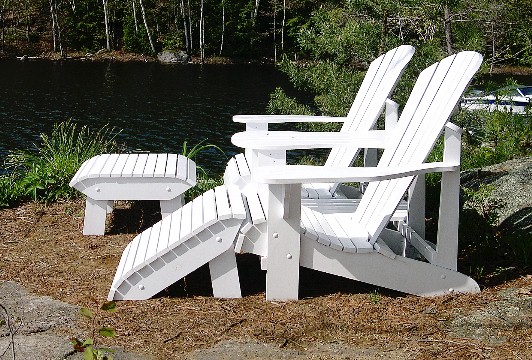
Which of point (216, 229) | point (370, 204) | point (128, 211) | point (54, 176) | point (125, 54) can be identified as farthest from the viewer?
point (125, 54)

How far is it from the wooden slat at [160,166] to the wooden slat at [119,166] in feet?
0.79

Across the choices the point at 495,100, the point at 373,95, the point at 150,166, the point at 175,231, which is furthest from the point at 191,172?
the point at 495,100

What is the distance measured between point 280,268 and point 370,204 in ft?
2.33

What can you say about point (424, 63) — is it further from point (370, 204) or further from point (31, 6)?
point (31, 6)

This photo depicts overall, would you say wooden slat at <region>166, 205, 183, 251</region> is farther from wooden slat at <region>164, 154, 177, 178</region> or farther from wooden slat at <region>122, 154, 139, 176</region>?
wooden slat at <region>122, 154, 139, 176</region>

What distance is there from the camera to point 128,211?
20.2 feet

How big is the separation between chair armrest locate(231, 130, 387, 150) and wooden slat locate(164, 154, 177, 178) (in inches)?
26.9

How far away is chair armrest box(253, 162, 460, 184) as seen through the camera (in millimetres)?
3551

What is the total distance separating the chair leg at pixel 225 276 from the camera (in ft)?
13.0

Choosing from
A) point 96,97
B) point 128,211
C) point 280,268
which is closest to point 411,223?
point 280,268

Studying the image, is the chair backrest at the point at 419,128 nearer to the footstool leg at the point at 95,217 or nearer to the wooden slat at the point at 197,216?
the wooden slat at the point at 197,216

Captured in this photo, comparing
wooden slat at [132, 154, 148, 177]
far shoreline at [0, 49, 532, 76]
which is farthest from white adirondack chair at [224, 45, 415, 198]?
far shoreline at [0, 49, 532, 76]

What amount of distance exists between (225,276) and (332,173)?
2.72 ft

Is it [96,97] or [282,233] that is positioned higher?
[282,233]
